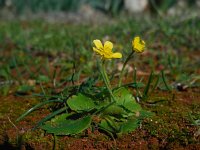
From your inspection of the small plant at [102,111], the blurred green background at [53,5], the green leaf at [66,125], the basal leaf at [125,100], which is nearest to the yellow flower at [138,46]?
the small plant at [102,111]

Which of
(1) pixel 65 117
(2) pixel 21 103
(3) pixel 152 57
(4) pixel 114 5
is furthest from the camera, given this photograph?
(4) pixel 114 5

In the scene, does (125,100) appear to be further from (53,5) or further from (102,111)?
(53,5)

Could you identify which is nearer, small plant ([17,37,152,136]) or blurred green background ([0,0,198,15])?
small plant ([17,37,152,136])

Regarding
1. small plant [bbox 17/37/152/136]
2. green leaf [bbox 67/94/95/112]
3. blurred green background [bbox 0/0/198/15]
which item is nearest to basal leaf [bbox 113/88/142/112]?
small plant [bbox 17/37/152/136]

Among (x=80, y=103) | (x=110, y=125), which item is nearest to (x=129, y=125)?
(x=110, y=125)

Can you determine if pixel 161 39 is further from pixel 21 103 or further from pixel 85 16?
pixel 85 16

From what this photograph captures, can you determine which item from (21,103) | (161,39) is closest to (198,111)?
(21,103)

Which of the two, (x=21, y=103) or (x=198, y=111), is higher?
(x=198, y=111)

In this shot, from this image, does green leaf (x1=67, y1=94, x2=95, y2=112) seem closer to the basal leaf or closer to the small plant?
the small plant
